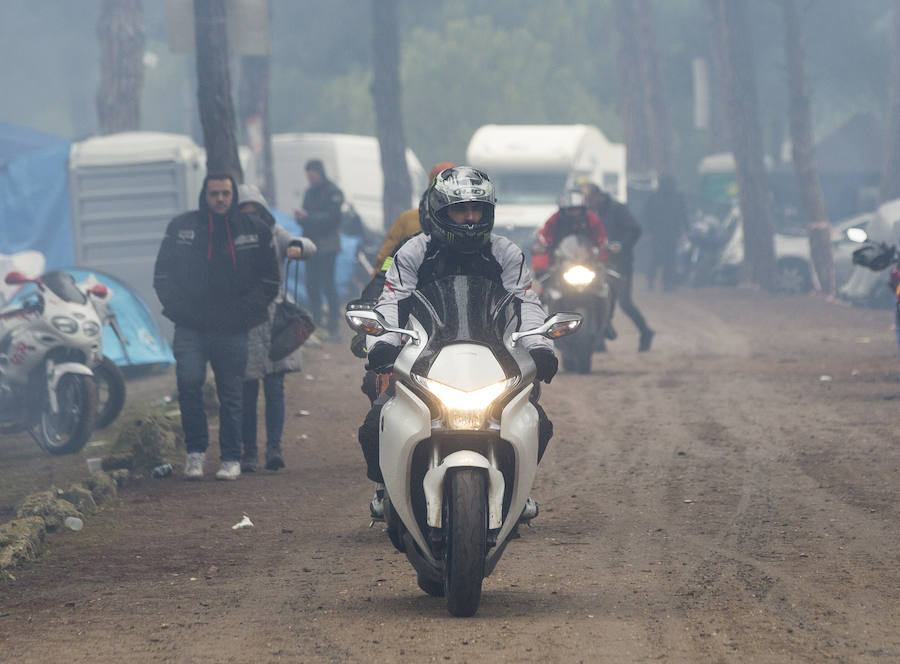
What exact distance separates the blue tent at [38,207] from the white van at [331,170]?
29.2 ft

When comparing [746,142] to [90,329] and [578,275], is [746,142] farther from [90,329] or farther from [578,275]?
[90,329]

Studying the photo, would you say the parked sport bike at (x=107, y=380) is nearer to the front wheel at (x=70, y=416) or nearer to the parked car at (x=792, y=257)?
the front wheel at (x=70, y=416)

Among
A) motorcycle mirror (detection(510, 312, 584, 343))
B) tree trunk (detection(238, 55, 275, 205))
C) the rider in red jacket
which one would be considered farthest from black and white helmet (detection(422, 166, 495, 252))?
tree trunk (detection(238, 55, 275, 205))

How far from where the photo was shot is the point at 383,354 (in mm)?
6199

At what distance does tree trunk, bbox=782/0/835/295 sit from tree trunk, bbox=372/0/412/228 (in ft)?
25.4

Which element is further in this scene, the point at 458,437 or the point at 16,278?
the point at 16,278

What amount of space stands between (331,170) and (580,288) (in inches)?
588

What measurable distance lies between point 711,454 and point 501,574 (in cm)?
388

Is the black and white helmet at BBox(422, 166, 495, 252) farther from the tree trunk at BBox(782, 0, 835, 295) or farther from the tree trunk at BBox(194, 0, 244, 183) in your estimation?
the tree trunk at BBox(782, 0, 835, 295)

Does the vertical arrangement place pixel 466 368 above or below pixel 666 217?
above

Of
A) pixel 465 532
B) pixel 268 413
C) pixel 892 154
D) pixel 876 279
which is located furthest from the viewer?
pixel 892 154

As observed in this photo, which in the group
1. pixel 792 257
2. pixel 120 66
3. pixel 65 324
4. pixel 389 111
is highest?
pixel 120 66

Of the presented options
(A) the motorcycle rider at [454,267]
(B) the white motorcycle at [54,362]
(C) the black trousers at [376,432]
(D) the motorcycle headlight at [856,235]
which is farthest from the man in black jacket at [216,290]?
(D) the motorcycle headlight at [856,235]

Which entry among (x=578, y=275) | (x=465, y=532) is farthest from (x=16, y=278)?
(x=465, y=532)
